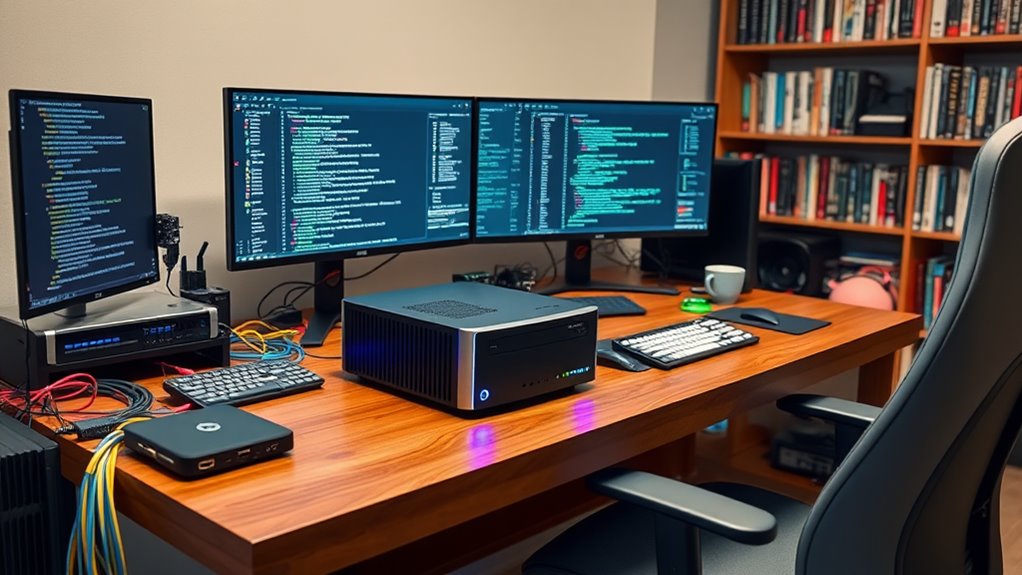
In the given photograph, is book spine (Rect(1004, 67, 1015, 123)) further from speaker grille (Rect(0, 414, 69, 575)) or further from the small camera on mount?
speaker grille (Rect(0, 414, 69, 575))

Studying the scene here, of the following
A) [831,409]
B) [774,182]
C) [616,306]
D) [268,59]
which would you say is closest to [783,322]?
[616,306]

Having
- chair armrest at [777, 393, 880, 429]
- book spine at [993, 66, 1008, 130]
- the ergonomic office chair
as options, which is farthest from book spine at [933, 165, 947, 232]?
the ergonomic office chair

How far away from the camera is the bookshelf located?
10.3 feet

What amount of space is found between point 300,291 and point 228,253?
0.44m

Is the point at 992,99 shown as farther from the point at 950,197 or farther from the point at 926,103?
the point at 950,197

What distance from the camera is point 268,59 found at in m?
2.07

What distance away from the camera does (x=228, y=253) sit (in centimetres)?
177

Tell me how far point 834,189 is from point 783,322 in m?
1.49

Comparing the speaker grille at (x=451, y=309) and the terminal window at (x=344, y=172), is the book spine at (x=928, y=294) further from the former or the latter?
the speaker grille at (x=451, y=309)

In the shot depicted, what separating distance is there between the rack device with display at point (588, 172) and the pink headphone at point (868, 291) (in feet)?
3.02

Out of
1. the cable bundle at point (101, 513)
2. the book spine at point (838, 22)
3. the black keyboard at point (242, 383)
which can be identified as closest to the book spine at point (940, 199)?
the book spine at point (838, 22)

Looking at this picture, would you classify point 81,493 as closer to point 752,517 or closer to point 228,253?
point 228,253

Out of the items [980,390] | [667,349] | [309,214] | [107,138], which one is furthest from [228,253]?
[980,390]

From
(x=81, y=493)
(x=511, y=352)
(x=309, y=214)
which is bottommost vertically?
(x=81, y=493)
